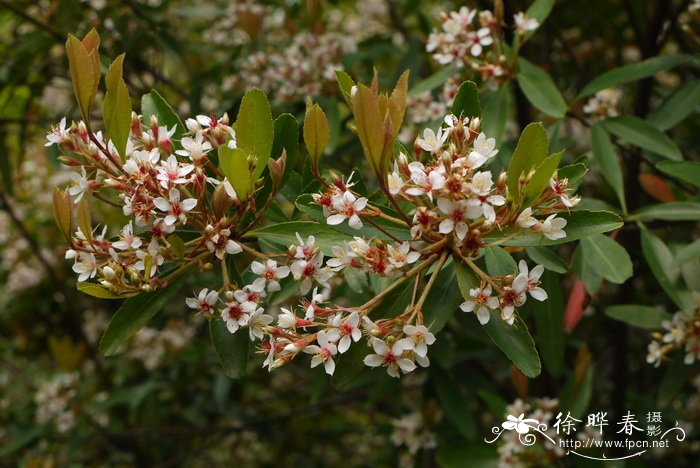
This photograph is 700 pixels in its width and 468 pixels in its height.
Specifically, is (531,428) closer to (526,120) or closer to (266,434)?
(526,120)

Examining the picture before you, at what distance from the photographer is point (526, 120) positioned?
2602mm

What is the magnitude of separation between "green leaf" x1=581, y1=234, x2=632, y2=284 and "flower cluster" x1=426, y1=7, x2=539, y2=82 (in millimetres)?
569

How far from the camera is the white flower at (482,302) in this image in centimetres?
123

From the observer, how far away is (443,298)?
1366mm

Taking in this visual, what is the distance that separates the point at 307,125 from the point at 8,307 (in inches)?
159

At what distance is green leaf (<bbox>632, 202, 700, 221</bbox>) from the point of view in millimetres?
1778

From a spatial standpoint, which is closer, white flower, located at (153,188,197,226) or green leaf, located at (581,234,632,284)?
white flower, located at (153,188,197,226)

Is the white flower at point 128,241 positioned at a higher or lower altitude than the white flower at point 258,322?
higher

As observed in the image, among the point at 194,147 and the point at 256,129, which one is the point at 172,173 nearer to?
the point at 194,147

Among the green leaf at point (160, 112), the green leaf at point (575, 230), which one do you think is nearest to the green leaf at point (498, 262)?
the green leaf at point (575, 230)

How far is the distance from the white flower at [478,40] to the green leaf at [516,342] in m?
0.88

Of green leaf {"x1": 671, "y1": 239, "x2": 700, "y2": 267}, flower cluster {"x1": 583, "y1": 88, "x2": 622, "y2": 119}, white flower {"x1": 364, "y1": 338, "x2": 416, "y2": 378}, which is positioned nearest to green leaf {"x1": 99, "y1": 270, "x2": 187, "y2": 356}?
white flower {"x1": 364, "y1": 338, "x2": 416, "y2": 378}

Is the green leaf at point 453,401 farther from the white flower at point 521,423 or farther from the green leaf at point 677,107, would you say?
the green leaf at point 677,107

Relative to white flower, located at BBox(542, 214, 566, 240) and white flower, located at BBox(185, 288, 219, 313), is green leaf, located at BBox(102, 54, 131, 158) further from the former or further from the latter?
white flower, located at BBox(542, 214, 566, 240)
